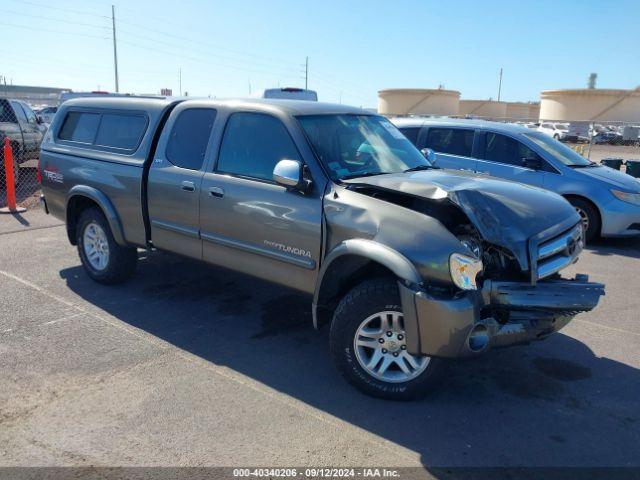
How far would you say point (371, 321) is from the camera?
3.75m

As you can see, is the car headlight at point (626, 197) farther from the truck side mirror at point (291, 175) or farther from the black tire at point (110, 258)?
the black tire at point (110, 258)

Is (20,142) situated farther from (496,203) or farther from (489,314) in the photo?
(489,314)

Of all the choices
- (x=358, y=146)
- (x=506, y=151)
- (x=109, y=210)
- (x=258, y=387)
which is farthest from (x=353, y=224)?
(x=506, y=151)

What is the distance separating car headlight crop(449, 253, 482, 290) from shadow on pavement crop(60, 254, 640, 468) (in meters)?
0.90

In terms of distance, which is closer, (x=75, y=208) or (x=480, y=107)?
(x=75, y=208)

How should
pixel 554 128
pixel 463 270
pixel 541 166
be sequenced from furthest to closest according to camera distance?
pixel 554 128 → pixel 541 166 → pixel 463 270

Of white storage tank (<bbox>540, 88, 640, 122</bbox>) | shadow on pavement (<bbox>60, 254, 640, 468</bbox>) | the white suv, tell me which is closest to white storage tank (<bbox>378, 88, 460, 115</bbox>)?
Result: white storage tank (<bbox>540, 88, 640, 122</bbox>)

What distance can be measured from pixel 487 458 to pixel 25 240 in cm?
699

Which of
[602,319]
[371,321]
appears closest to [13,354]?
[371,321]

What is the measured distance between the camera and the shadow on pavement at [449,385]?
3.26 meters

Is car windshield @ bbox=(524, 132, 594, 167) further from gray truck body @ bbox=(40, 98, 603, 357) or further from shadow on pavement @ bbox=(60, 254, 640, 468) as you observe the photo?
gray truck body @ bbox=(40, 98, 603, 357)

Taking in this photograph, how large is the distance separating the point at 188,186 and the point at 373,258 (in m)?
2.03

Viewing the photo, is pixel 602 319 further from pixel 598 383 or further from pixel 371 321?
pixel 371 321

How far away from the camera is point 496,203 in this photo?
3742 mm
